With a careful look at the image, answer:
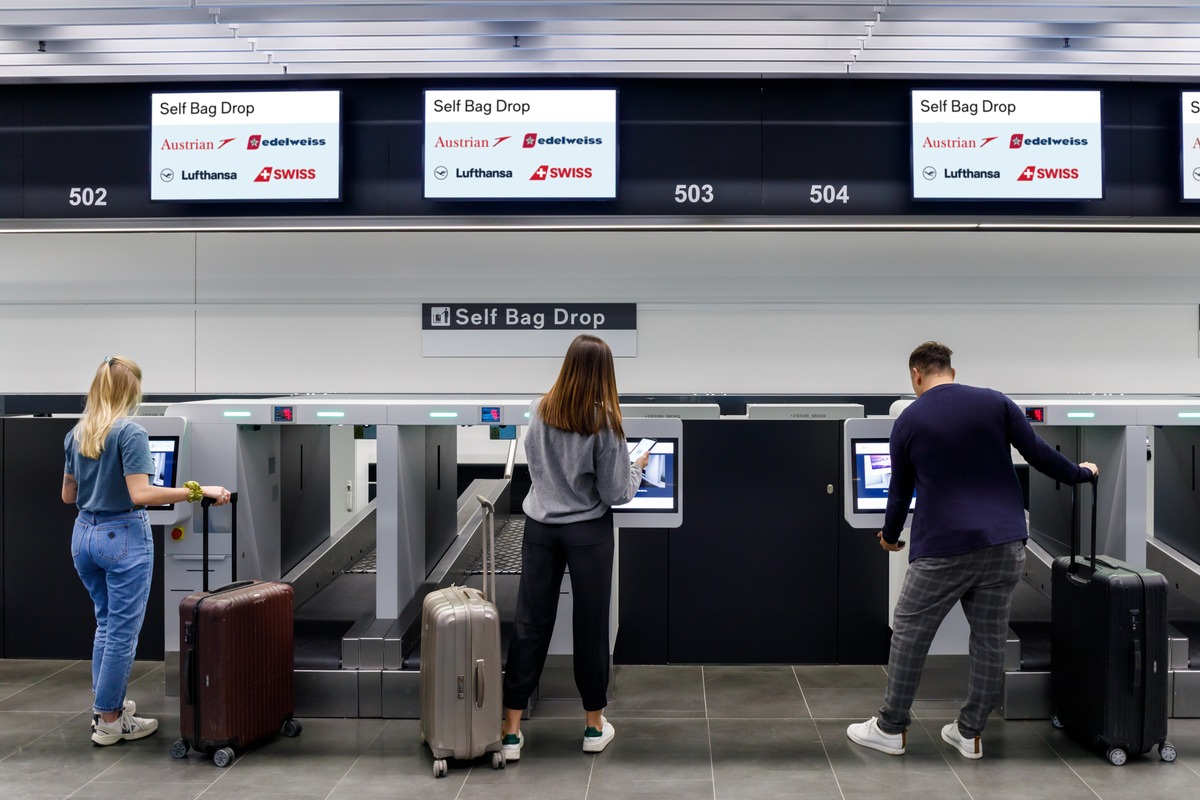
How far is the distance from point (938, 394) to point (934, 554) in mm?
581

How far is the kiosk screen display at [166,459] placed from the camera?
13.4 feet

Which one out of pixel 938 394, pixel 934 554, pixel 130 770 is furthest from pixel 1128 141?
pixel 130 770

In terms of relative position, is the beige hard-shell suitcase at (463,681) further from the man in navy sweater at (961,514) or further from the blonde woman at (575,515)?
the man in navy sweater at (961,514)

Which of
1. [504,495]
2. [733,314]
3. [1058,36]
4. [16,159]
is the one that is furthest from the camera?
[733,314]

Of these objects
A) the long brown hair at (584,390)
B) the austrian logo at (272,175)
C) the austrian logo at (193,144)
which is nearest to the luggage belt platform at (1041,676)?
the long brown hair at (584,390)

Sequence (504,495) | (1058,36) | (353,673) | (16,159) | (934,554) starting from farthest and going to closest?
1. (504,495)
2. (16,159)
3. (1058,36)
4. (353,673)
5. (934,554)

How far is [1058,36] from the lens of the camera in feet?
14.0

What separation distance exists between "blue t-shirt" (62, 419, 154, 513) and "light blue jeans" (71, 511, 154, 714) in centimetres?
6

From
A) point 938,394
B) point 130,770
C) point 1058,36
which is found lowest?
point 130,770

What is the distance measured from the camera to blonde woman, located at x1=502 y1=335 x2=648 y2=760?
11.0 ft

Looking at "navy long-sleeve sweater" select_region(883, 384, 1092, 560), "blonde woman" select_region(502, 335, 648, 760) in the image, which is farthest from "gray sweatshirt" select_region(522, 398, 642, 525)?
"navy long-sleeve sweater" select_region(883, 384, 1092, 560)

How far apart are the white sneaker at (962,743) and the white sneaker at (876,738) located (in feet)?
0.54

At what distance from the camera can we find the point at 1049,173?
4379 millimetres

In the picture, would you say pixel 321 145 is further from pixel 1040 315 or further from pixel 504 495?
pixel 1040 315
